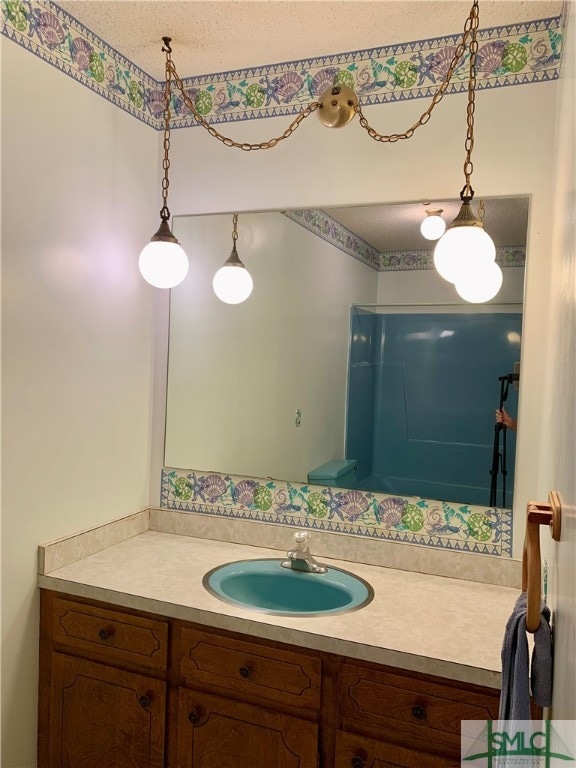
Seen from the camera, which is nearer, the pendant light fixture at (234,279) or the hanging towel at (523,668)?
the hanging towel at (523,668)

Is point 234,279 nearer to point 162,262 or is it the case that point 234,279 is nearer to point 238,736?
point 162,262

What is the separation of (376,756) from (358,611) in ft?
1.09

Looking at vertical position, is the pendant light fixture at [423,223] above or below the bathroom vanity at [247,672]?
above

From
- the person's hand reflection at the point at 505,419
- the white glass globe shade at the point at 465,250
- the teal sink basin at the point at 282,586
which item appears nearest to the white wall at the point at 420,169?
the person's hand reflection at the point at 505,419

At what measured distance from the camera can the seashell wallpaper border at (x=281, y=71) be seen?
5.73ft

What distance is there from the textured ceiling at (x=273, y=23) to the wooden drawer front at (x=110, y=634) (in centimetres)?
176

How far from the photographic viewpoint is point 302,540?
1871 mm

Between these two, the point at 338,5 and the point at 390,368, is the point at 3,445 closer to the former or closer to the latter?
the point at 390,368

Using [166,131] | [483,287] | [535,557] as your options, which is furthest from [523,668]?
[166,131]

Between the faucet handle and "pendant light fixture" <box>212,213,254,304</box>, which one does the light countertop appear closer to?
the faucet handle

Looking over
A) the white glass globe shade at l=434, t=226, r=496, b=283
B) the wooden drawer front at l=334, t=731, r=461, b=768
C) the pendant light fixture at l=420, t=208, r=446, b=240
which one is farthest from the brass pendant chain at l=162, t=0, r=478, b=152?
the wooden drawer front at l=334, t=731, r=461, b=768

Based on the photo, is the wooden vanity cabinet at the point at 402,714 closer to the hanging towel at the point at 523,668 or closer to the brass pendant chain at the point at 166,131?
the hanging towel at the point at 523,668

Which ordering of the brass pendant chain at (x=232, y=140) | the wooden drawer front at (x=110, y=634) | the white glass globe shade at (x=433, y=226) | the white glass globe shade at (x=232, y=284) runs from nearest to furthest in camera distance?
the wooden drawer front at (x=110, y=634) < the white glass globe shade at (x=433, y=226) < the brass pendant chain at (x=232, y=140) < the white glass globe shade at (x=232, y=284)

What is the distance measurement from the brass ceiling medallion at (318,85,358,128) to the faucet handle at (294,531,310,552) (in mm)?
1303
